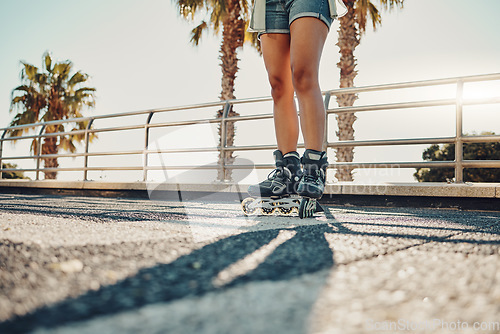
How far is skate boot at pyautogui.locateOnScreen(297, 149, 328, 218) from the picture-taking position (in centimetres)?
201

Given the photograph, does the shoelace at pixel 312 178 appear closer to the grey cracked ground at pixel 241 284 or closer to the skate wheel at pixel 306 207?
the skate wheel at pixel 306 207

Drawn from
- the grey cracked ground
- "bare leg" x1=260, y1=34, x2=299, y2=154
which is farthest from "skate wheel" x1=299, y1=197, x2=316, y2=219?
the grey cracked ground

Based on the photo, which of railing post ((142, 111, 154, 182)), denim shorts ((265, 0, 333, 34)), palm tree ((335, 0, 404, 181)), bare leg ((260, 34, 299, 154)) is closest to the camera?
denim shorts ((265, 0, 333, 34))

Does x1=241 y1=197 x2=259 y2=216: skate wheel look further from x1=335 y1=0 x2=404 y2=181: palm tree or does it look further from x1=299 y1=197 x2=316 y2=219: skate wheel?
x1=335 y1=0 x2=404 y2=181: palm tree

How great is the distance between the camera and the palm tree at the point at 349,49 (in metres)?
11.1

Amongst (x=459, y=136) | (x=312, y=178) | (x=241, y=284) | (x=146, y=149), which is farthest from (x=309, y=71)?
(x=146, y=149)

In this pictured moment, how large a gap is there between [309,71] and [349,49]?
10271 mm

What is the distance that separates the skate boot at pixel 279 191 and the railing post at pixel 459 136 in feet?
6.22

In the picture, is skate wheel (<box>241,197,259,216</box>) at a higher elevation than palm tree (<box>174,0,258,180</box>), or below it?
below

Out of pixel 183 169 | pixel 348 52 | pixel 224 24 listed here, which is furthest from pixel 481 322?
pixel 224 24

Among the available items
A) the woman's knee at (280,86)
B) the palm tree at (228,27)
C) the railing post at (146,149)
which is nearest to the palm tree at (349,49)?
the palm tree at (228,27)

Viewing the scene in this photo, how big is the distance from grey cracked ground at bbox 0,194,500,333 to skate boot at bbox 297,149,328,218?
0.81m

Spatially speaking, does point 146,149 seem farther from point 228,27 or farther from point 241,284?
point 228,27

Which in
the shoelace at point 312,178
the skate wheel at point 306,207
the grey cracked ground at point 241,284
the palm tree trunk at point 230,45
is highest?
the palm tree trunk at point 230,45
